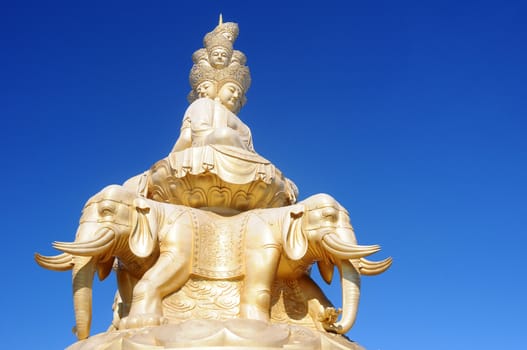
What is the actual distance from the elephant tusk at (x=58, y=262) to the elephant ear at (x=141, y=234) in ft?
2.29

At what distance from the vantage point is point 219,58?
9.87 m

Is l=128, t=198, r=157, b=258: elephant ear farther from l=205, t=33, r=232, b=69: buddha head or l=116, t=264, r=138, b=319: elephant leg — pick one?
l=205, t=33, r=232, b=69: buddha head

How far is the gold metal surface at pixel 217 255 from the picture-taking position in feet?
20.5

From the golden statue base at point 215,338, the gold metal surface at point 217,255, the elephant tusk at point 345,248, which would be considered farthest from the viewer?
the elephant tusk at point 345,248

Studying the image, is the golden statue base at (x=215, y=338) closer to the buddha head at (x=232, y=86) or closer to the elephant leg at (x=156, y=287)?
the elephant leg at (x=156, y=287)

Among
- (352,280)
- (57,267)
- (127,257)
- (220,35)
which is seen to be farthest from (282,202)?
(220,35)

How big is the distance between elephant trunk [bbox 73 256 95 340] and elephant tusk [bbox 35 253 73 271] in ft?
0.33

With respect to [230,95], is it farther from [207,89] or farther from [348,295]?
[348,295]

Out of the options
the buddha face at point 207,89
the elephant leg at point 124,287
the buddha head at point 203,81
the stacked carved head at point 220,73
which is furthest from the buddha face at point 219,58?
the elephant leg at point 124,287

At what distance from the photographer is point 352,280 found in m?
6.73

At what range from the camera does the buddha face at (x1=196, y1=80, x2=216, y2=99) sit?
31.4ft

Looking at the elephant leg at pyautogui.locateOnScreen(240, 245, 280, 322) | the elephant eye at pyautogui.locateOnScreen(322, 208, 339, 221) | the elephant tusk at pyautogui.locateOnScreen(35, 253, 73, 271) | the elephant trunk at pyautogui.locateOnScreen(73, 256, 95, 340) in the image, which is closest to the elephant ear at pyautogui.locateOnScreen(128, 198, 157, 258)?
the elephant trunk at pyautogui.locateOnScreen(73, 256, 95, 340)

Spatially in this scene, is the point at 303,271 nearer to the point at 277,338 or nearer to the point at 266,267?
the point at 266,267

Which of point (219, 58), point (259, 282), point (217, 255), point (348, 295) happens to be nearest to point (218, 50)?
point (219, 58)
